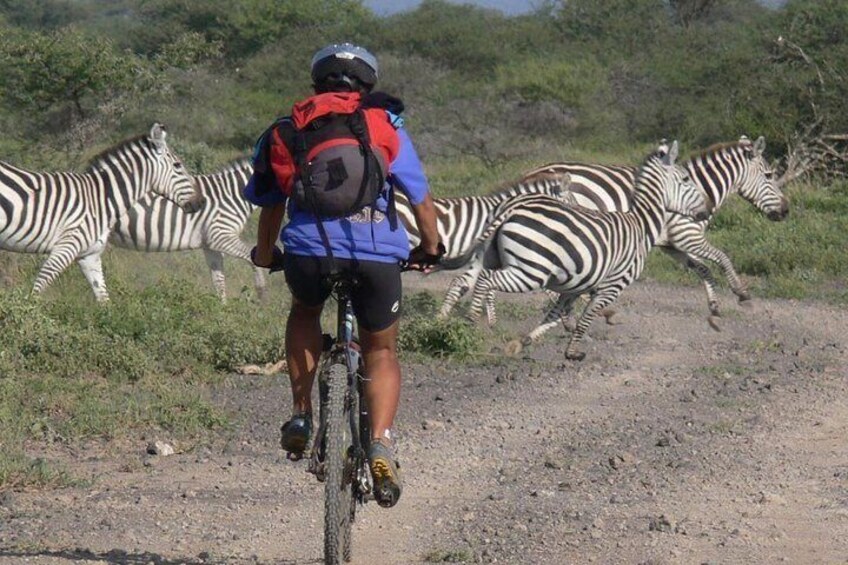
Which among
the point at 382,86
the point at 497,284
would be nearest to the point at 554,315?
the point at 497,284

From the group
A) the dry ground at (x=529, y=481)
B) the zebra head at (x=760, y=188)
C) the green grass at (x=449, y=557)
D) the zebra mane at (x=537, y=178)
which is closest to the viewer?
the green grass at (x=449, y=557)

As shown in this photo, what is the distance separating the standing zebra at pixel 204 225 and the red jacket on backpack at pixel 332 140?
7028 millimetres

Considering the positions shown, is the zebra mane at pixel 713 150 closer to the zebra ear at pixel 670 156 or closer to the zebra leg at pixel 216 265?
the zebra ear at pixel 670 156

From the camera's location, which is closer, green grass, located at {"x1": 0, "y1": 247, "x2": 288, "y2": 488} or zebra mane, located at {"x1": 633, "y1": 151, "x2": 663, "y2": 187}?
green grass, located at {"x1": 0, "y1": 247, "x2": 288, "y2": 488}

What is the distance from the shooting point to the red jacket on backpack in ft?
15.3

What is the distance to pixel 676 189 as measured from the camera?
1188 cm

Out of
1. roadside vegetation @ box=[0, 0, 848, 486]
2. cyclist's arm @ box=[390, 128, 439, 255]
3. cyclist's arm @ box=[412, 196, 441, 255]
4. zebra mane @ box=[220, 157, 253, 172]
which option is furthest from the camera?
zebra mane @ box=[220, 157, 253, 172]

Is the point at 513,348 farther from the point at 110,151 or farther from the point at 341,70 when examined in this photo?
the point at 341,70

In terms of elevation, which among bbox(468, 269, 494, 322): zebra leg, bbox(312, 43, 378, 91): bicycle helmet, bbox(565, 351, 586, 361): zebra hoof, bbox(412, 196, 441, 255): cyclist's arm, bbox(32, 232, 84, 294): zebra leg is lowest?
bbox(565, 351, 586, 361): zebra hoof

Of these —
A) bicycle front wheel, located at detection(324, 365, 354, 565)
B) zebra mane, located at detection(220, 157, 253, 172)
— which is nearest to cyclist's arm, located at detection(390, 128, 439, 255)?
bicycle front wheel, located at detection(324, 365, 354, 565)

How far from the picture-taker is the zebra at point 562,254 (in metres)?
10.3

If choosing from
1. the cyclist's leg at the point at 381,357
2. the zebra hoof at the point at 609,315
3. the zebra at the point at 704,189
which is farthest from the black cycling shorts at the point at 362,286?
the zebra hoof at the point at 609,315

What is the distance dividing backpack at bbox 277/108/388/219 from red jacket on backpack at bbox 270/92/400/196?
2 cm

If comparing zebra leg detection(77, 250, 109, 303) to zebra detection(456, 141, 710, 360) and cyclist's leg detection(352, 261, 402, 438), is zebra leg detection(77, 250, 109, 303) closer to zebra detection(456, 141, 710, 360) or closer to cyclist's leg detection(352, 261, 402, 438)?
zebra detection(456, 141, 710, 360)
